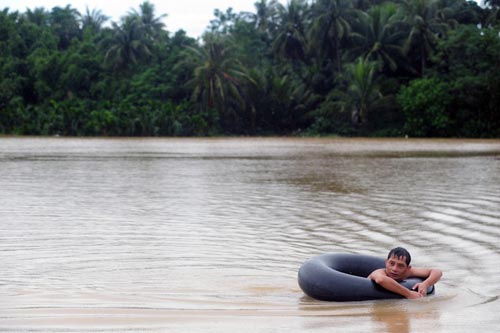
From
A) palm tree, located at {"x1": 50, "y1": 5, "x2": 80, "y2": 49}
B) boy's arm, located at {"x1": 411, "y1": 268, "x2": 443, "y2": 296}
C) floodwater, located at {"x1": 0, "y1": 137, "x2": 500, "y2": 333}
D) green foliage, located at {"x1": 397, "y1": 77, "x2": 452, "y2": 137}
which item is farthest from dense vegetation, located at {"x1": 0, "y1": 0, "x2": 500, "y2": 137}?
boy's arm, located at {"x1": 411, "y1": 268, "x2": 443, "y2": 296}

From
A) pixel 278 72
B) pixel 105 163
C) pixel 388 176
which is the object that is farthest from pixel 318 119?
pixel 388 176

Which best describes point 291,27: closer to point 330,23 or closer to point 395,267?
point 330,23

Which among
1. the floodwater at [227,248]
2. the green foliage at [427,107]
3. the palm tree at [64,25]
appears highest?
the palm tree at [64,25]

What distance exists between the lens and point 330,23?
57219 mm

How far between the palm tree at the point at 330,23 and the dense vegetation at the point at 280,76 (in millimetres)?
85

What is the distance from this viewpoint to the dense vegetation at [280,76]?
1991 inches

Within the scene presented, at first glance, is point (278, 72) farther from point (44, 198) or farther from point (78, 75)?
point (44, 198)

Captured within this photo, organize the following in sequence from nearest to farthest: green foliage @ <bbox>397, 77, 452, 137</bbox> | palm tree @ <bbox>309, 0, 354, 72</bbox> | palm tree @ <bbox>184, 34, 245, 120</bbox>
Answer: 1. green foliage @ <bbox>397, 77, 452, 137</bbox>
2. palm tree @ <bbox>184, 34, 245, 120</bbox>
3. palm tree @ <bbox>309, 0, 354, 72</bbox>

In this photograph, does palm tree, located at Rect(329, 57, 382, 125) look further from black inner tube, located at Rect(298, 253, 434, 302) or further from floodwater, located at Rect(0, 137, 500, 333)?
black inner tube, located at Rect(298, 253, 434, 302)

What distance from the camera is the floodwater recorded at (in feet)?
15.3

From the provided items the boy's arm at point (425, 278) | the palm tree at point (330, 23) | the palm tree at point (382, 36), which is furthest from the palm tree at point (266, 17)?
the boy's arm at point (425, 278)

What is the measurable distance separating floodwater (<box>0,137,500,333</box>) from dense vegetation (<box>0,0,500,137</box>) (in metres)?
36.1

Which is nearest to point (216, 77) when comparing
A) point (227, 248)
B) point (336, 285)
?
point (227, 248)

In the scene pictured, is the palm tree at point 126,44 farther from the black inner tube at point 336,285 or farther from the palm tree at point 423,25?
the black inner tube at point 336,285
